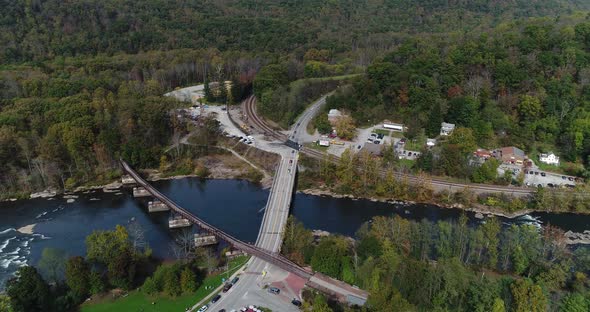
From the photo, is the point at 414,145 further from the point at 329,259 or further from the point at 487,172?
the point at 329,259

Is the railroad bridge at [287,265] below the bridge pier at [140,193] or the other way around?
the other way around

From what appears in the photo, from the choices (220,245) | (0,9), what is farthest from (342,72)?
(0,9)

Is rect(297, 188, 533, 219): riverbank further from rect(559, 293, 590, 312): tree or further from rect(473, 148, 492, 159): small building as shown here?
rect(559, 293, 590, 312): tree

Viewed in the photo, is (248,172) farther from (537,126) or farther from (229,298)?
(537,126)

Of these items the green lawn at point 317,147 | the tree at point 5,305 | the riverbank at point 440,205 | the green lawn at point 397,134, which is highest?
the green lawn at point 397,134

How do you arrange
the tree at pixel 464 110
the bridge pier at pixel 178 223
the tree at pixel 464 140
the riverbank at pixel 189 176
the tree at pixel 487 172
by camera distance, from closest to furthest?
the bridge pier at pixel 178 223
the tree at pixel 487 172
the riverbank at pixel 189 176
the tree at pixel 464 140
the tree at pixel 464 110

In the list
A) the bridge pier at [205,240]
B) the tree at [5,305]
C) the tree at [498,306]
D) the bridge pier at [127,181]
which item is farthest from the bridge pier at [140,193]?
the tree at [498,306]

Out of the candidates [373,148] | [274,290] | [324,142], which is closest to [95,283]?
[274,290]

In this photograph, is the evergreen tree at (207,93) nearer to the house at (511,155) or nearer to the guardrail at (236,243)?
the guardrail at (236,243)
